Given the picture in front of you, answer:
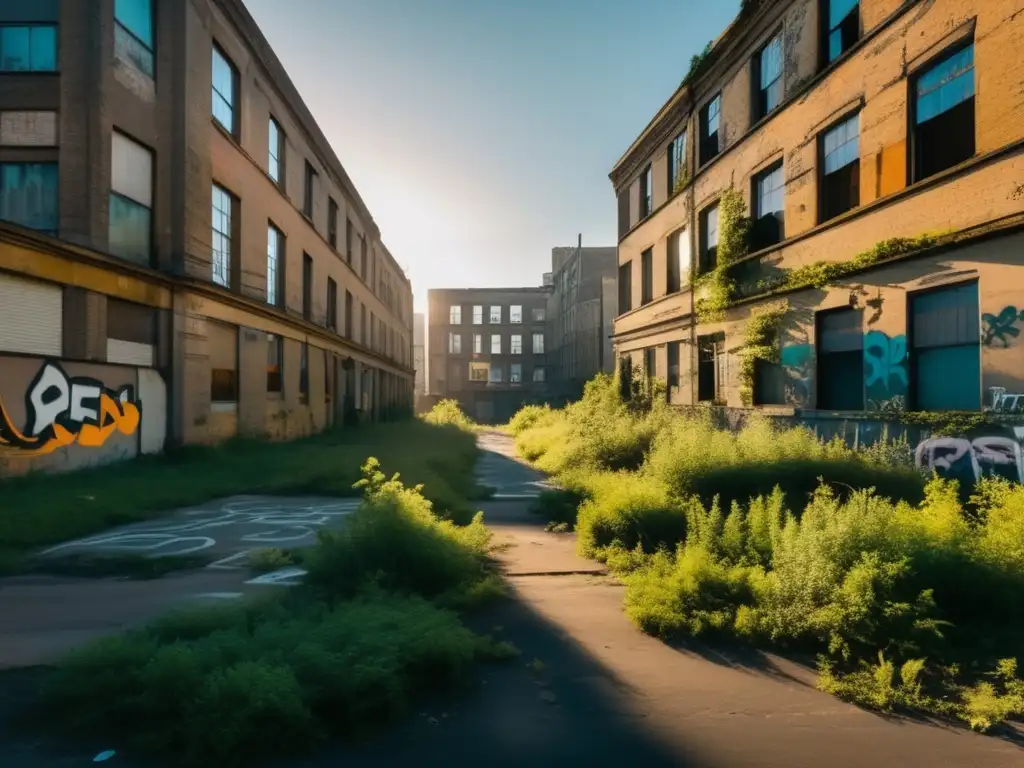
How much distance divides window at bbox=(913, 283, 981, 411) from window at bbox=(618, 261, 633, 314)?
14628 mm

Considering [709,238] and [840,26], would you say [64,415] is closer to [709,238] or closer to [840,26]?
[709,238]

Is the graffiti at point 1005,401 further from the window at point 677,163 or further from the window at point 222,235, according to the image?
the window at point 222,235

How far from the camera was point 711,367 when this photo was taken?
1764 centimetres

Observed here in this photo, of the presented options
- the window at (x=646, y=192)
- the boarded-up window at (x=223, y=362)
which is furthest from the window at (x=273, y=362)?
the window at (x=646, y=192)

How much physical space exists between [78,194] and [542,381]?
4983cm

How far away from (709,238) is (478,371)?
145ft

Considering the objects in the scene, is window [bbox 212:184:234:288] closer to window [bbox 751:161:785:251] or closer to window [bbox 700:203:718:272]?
window [bbox 700:203:718:272]

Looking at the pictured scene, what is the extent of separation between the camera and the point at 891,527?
5.39m

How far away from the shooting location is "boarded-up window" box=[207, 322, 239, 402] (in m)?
15.1

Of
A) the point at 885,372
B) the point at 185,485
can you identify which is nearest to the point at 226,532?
the point at 185,485

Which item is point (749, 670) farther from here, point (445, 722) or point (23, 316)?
point (23, 316)

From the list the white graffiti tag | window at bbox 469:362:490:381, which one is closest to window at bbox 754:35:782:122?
the white graffiti tag

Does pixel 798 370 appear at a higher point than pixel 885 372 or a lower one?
higher

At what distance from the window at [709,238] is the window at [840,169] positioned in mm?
4433
